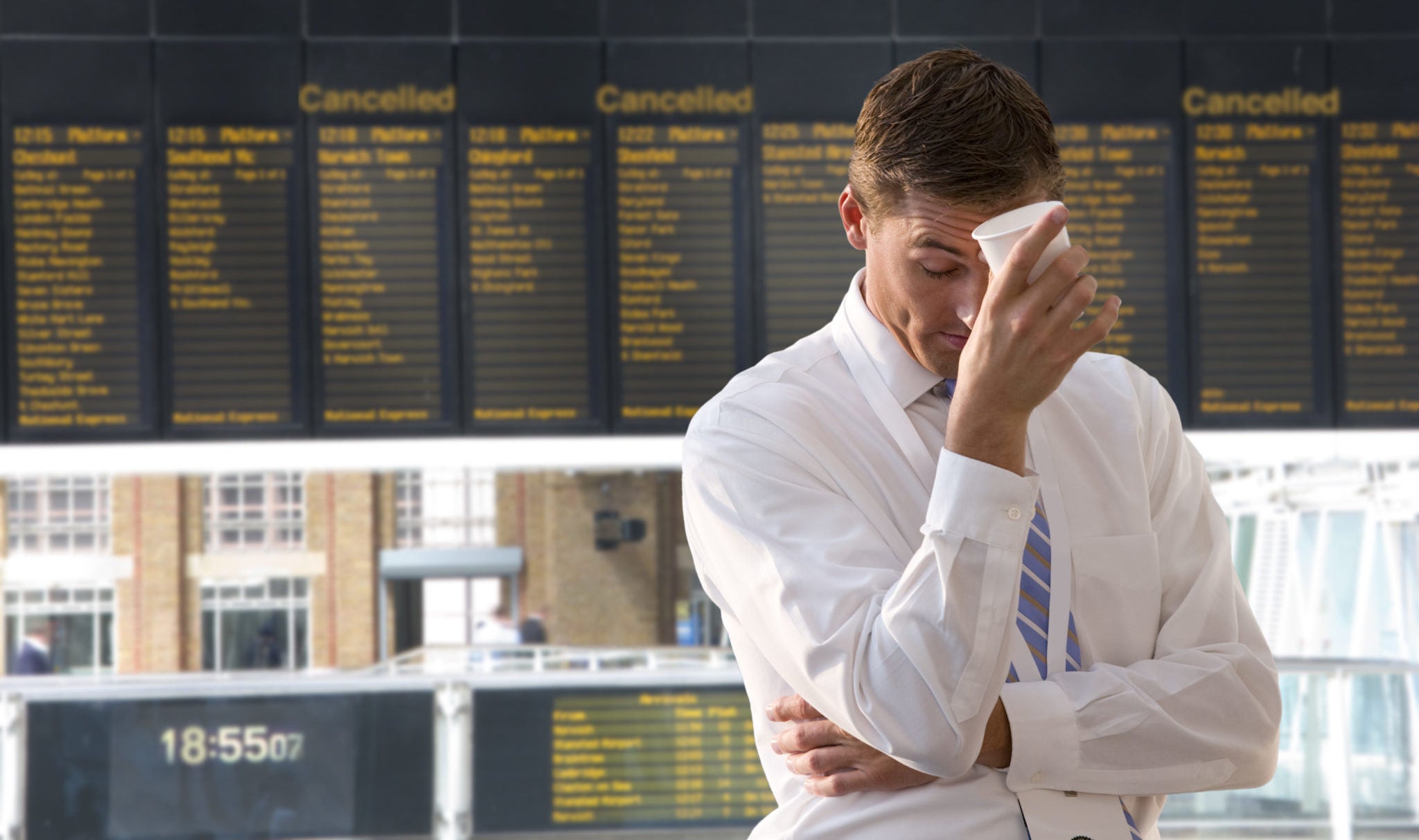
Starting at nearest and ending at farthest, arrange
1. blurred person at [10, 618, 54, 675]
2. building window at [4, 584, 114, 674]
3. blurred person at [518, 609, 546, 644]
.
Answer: blurred person at [518, 609, 546, 644]
building window at [4, 584, 114, 674]
blurred person at [10, 618, 54, 675]

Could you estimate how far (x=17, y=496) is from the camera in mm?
6391

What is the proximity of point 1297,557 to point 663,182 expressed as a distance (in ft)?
10.8

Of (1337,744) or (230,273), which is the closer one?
(230,273)

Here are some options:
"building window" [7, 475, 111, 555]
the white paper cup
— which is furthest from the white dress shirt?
"building window" [7, 475, 111, 555]

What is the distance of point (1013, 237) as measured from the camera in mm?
1007

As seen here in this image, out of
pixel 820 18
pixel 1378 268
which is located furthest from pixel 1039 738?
pixel 1378 268

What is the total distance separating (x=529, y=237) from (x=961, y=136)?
3.64 meters

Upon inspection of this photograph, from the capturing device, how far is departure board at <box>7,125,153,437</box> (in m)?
4.58

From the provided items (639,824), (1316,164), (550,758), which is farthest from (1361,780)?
(550,758)

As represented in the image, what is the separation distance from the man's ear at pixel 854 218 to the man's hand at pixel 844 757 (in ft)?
1.48

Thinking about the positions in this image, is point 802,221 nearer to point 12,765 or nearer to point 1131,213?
point 1131,213

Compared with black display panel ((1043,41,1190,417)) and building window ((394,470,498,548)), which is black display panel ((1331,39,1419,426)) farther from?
building window ((394,470,498,548))

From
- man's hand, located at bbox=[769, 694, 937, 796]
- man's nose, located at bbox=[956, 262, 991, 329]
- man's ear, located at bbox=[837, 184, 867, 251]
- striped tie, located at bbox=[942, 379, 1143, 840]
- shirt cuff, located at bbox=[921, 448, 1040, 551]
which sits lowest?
man's hand, located at bbox=[769, 694, 937, 796]

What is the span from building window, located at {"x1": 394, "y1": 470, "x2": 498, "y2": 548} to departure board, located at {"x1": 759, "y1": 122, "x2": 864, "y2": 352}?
4.58 ft
